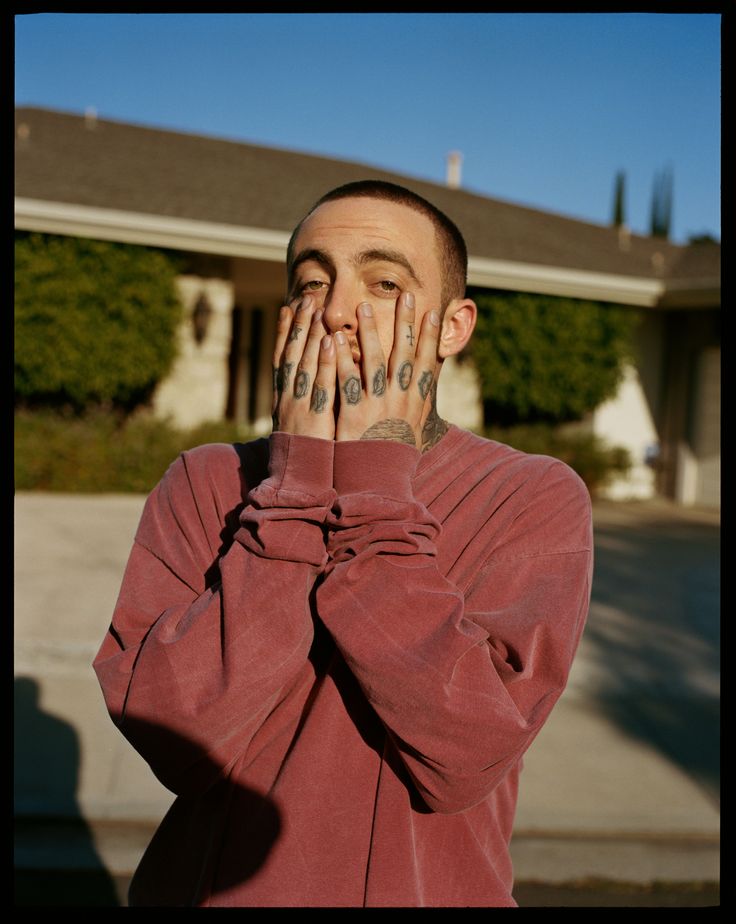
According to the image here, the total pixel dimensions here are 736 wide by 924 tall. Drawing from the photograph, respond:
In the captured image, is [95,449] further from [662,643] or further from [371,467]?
[371,467]

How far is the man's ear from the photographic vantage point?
62.8 inches

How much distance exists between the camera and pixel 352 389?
4.45 ft

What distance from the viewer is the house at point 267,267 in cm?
1209

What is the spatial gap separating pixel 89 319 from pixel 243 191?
376 cm

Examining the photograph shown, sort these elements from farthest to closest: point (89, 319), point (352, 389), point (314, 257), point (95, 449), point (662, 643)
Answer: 1. point (89, 319)
2. point (95, 449)
3. point (662, 643)
4. point (314, 257)
5. point (352, 389)

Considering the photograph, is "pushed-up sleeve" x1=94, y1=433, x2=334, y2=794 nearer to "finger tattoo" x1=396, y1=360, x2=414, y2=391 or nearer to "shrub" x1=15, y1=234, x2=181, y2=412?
"finger tattoo" x1=396, y1=360, x2=414, y2=391

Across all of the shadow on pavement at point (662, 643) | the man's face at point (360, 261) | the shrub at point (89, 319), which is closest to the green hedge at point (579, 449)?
the shadow on pavement at point (662, 643)

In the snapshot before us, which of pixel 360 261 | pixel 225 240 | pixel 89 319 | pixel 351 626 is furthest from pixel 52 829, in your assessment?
pixel 225 240

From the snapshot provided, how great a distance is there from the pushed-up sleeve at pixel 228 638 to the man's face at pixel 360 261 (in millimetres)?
227

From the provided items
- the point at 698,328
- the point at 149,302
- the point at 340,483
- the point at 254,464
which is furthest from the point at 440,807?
the point at 698,328

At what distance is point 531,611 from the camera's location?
133cm

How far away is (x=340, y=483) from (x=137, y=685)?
0.41 m

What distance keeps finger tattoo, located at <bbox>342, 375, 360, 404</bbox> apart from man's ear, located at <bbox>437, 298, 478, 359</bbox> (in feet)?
0.92

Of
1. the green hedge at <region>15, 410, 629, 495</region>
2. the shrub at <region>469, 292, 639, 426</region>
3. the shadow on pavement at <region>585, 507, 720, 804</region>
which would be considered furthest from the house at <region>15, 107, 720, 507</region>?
the shadow on pavement at <region>585, 507, 720, 804</region>
